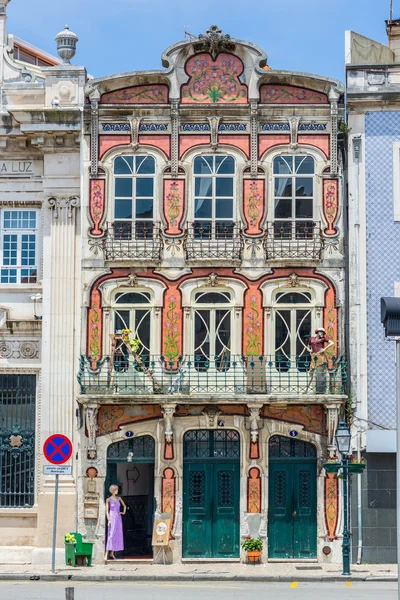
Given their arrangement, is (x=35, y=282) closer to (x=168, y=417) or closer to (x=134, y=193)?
(x=134, y=193)

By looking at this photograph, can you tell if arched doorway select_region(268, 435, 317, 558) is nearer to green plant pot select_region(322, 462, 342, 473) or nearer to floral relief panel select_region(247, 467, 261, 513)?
floral relief panel select_region(247, 467, 261, 513)

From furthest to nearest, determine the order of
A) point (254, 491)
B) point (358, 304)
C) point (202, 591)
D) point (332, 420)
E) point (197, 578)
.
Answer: point (358, 304) < point (254, 491) < point (332, 420) < point (197, 578) < point (202, 591)

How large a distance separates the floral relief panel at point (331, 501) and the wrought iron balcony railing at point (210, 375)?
2.16 m

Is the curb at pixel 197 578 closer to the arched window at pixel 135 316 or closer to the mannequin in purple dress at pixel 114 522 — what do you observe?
the mannequin in purple dress at pixel 114 522

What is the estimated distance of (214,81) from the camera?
32344 mm

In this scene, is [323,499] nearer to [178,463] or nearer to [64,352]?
[178,463]

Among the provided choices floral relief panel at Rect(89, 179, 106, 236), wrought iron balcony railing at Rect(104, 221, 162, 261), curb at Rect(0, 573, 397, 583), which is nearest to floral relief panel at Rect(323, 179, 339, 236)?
wrought iron balcony railing at Rect(104, 221, 162, 261)

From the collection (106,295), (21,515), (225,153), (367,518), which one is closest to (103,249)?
(106,295)

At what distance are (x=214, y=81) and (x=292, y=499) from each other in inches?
423

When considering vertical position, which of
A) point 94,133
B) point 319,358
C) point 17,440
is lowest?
point 17,440

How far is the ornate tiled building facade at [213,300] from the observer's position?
31078 millimetres

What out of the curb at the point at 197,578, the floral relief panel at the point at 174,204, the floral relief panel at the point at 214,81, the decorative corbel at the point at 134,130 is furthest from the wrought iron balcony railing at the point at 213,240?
the curb at the point at 197,578

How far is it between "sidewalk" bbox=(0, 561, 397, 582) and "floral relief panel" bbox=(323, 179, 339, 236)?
8283mm

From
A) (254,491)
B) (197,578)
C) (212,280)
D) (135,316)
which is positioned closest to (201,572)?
(197,578)
